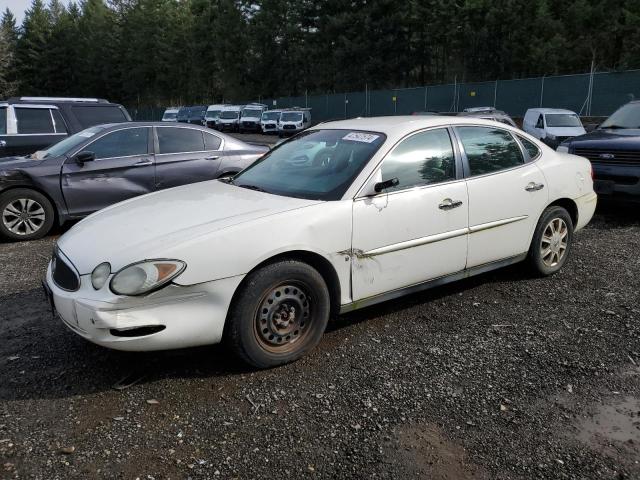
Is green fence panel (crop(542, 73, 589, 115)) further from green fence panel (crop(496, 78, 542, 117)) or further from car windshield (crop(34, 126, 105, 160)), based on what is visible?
car windshield (crop(34, 126, 105, 160))

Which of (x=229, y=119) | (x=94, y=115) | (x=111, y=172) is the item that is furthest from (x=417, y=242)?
(x=229, y=119)

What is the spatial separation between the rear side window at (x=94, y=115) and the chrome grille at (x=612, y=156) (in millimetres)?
7584

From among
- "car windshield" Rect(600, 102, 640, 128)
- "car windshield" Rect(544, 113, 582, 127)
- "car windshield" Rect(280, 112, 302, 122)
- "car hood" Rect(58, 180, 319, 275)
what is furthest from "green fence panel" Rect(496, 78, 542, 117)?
"car hood" Rect(58, 180, 319, 275)

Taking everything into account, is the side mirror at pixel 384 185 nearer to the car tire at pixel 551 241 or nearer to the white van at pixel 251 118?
the car tire at pixel 551 241

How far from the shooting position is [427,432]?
2.82 m

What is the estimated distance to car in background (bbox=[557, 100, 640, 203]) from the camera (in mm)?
7344

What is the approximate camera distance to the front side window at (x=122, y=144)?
23.5 feet

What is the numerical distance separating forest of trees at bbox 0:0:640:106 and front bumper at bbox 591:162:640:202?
93.0 ft

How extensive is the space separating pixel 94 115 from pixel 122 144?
2.86 metres

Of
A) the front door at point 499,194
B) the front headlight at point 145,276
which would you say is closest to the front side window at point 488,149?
the front door at point 499,194

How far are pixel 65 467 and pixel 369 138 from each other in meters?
2.87

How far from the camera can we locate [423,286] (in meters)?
4.13

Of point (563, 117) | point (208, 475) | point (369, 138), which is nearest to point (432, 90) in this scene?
point (563, 117)

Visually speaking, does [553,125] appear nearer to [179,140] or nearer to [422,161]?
[179,140]
